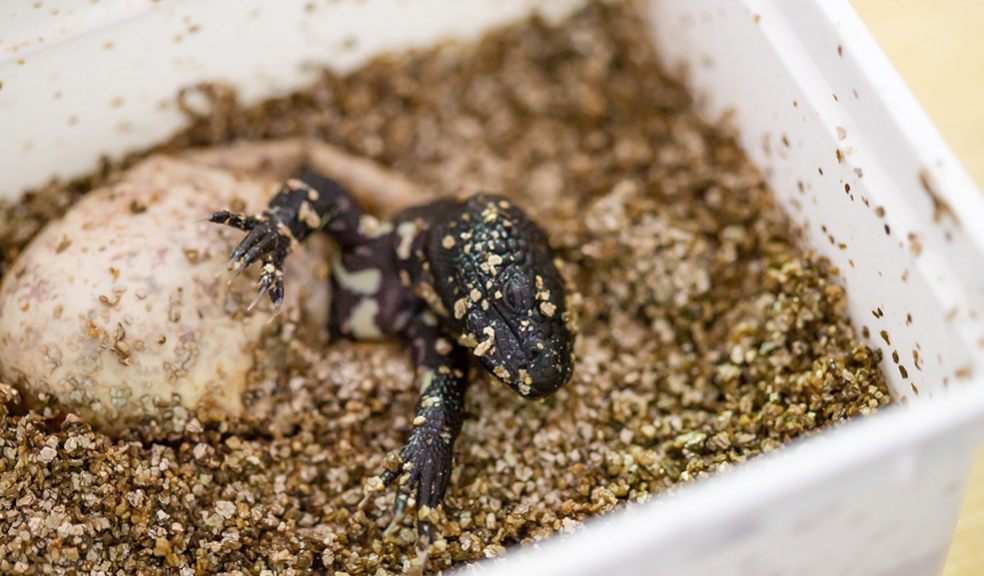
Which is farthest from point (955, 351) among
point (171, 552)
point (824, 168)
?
point (171, 552)

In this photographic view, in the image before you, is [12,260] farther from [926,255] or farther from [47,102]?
[926,255]

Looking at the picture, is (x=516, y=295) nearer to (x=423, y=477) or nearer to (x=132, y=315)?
(x=423, y=477)

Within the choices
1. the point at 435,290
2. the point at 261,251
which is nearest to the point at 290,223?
the point at 261,251

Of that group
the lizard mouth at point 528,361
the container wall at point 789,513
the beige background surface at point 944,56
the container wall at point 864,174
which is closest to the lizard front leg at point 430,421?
the lizard mouth at point 528,361

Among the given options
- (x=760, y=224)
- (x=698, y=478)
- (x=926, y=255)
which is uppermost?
(x=926, y=255)

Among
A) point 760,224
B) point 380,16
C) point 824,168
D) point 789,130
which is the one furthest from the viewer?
point 380,16

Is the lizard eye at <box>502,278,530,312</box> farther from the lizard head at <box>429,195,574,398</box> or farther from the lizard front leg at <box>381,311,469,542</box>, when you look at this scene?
the lizard front leg at <box>381,311,469,542</box>

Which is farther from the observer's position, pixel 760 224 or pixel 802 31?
pixel 760 224
